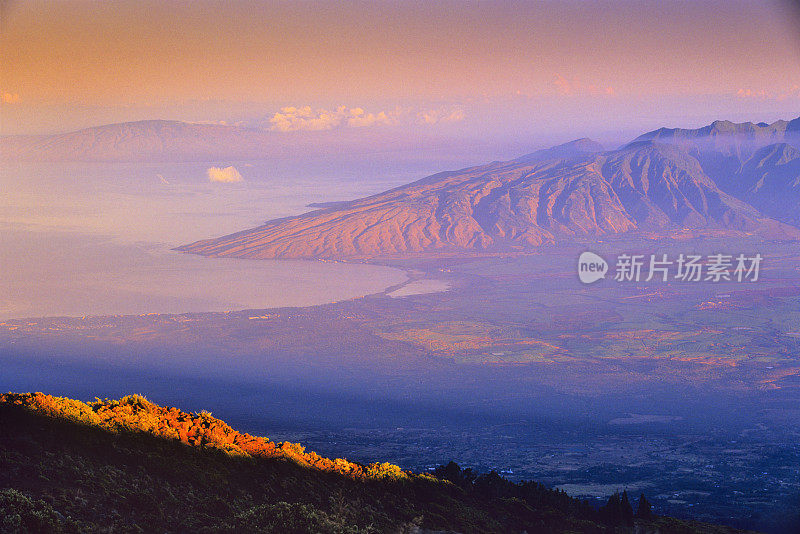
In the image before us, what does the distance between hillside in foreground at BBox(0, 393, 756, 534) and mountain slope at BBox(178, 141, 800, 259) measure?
71.5 metres

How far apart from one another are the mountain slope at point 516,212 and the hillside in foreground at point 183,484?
7149 centimetres

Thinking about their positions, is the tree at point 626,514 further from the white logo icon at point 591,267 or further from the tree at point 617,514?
the white logo icon at point 591,267

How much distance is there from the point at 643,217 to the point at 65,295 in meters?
69.3

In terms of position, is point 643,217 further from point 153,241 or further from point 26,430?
point 26,430

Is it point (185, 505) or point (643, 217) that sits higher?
point (643, 217)

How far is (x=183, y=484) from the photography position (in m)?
6.65

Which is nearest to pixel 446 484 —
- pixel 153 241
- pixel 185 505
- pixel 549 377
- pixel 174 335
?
pixel 185 505

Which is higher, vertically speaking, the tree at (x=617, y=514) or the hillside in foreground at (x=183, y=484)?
the hillside in foreground at (x=183, y=484)

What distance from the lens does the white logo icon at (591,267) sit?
73188 millimetres

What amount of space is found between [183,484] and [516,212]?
90037 millimetres

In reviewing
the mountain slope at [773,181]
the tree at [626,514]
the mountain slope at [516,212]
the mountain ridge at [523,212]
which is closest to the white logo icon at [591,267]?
the mountain ridge at [523,212]

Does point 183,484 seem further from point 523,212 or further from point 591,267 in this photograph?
point 523,212

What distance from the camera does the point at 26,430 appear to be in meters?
6.52

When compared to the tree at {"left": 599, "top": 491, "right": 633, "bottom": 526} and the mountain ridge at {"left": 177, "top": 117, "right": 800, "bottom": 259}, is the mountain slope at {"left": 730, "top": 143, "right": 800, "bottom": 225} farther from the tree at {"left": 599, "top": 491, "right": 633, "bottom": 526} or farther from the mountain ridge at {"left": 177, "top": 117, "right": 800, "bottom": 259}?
the tree at {"left": 599, "top": 491, "right": 633, "bottom": 526}
